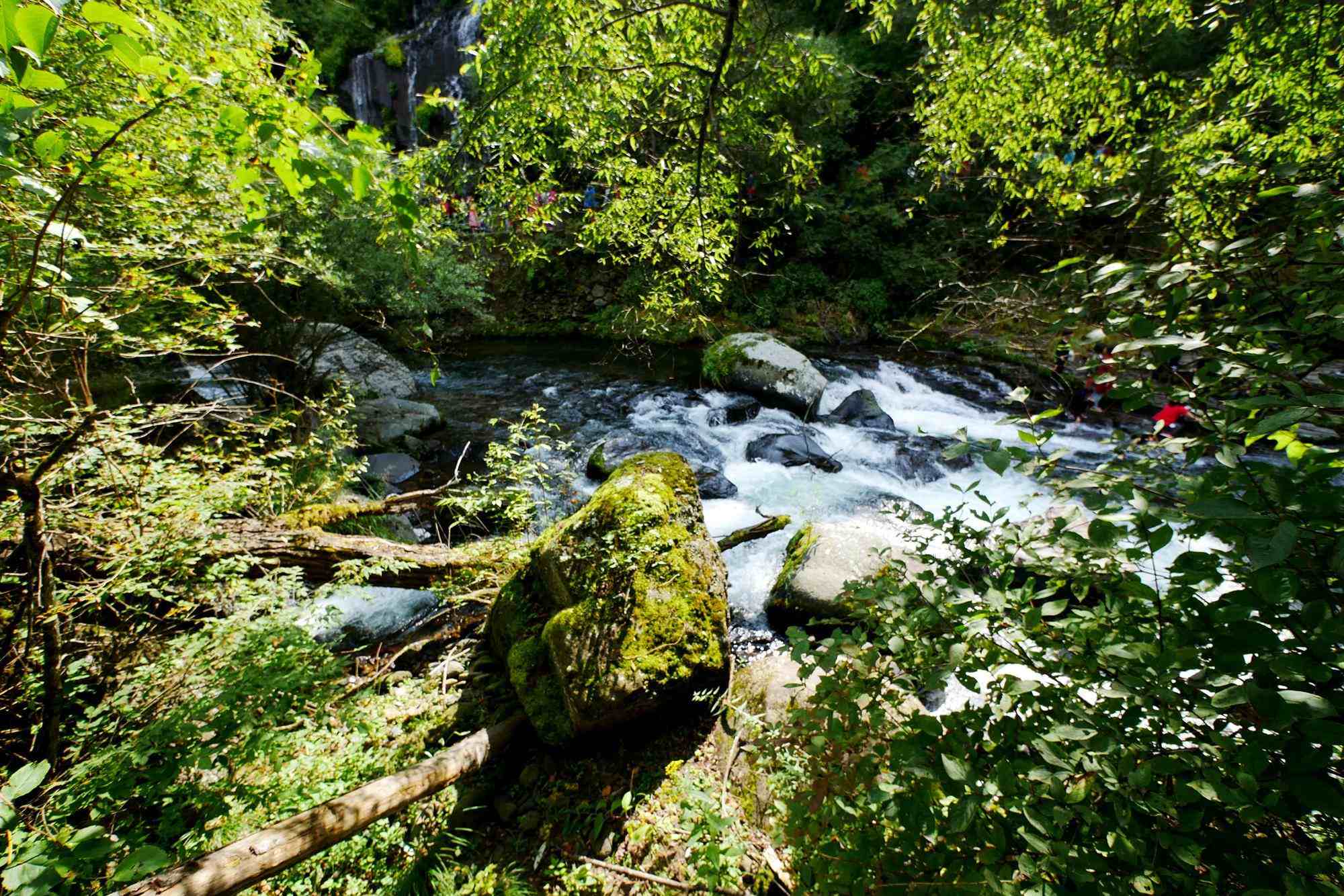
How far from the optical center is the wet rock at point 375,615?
4.27 m

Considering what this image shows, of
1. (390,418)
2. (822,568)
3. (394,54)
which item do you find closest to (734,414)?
(822,568)

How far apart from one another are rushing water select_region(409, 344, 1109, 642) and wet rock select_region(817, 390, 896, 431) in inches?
8.6

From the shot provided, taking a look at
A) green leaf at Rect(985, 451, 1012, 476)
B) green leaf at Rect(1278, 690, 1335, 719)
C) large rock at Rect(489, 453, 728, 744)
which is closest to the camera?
green leaf at Rect(1278, 690, 1335, 719)

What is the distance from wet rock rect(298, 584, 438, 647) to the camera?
14.0 feet

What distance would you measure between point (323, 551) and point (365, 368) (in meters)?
7.19

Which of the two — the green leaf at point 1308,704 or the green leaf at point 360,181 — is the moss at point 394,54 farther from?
the green leaf at point 1308,704

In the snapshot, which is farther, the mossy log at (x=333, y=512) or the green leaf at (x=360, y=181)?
the mossy log at (x=333, y=512)

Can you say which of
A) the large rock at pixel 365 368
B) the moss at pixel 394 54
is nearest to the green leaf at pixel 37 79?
the large rock at pixel 365 368

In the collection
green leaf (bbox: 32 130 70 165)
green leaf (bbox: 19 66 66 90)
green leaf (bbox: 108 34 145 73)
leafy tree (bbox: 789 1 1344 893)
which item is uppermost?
green leaf (bbox: 108 34 145 73)

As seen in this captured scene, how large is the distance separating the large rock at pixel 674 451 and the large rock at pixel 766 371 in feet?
6.63

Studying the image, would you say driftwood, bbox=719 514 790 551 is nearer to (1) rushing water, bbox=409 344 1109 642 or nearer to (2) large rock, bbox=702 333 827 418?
(1) rushing water, bbox=409 344 1109 642

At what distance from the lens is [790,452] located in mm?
7871

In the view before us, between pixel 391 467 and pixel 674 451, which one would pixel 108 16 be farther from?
→ pixel 391 467

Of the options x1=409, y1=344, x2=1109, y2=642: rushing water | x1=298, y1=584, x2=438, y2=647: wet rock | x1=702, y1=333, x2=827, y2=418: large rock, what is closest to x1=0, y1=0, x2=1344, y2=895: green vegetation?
x1=298, y1=584, x2=438, y2=647: wet rock
